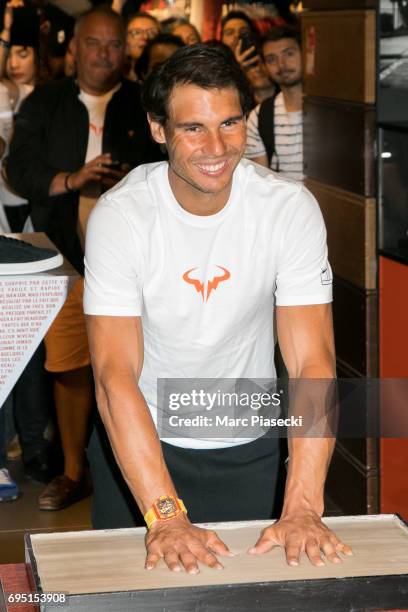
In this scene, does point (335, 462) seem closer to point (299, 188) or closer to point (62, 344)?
point (62, 344)

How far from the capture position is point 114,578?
5.26 feet

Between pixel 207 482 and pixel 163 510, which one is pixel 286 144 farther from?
pixel 163 510

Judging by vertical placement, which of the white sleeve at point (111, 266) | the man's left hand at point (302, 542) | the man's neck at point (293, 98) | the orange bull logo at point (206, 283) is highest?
the white sleeve at point (111, 266)

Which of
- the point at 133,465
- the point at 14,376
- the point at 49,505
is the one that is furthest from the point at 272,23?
the point at 133,465

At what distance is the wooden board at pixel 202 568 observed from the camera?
1557 mm

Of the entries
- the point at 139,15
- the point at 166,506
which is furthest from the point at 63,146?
the point at 166,506

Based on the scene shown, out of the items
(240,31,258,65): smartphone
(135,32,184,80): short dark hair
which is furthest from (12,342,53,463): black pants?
(240,31,258,65): smartphone

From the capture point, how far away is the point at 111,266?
6.76 feet

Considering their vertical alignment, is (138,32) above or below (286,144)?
above

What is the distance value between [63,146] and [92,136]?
0.38 feet

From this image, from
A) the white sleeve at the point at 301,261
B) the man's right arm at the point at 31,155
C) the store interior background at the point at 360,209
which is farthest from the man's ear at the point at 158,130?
the man's right arm at the point at 31,155

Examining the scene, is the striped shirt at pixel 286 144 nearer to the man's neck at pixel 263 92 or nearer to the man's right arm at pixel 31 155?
the man's neck at pixel 263 92

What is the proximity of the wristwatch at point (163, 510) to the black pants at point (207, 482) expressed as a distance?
0.38 meters

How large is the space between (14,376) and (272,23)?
2.66 m
